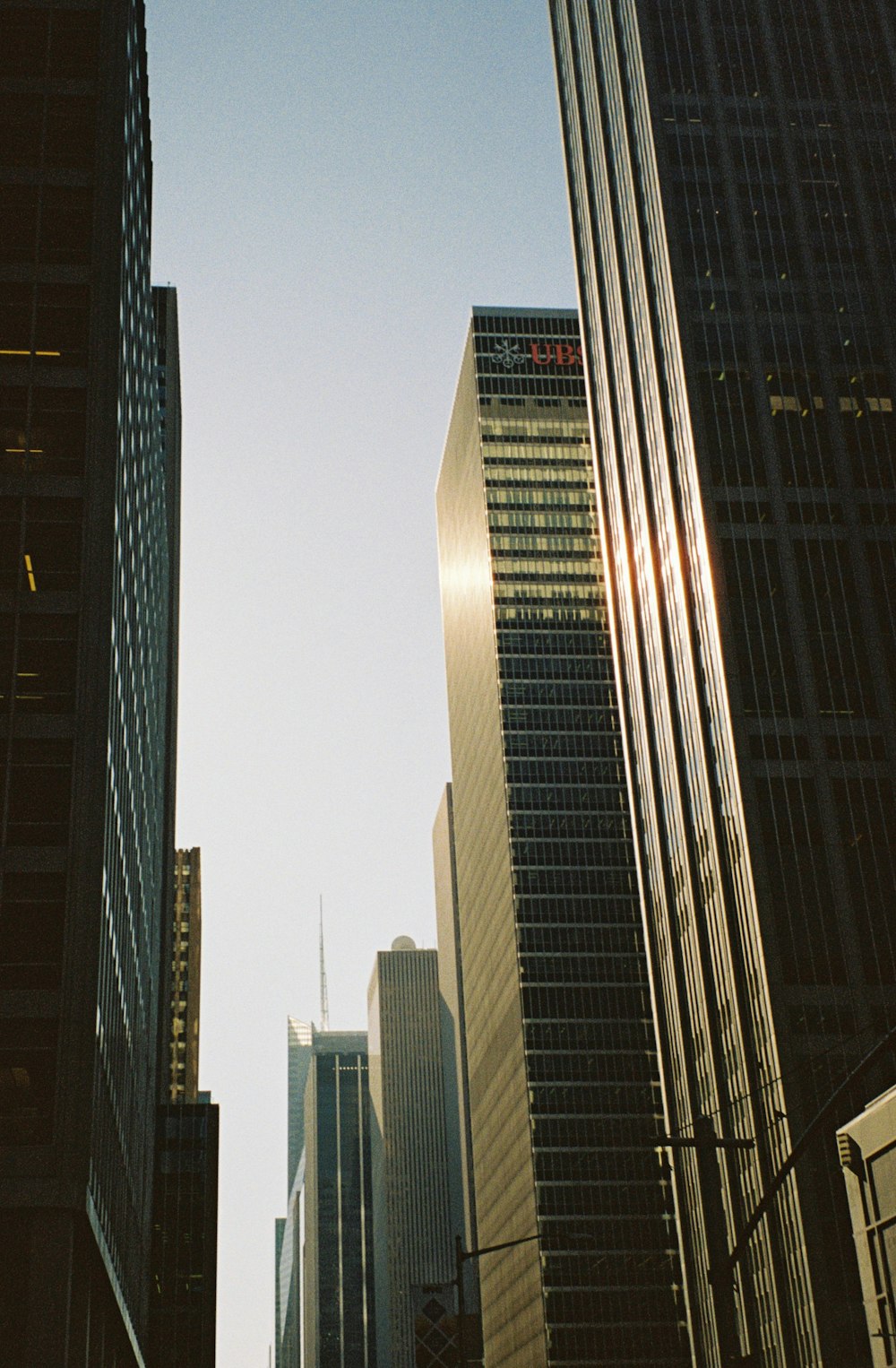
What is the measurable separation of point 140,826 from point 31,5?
48.3m

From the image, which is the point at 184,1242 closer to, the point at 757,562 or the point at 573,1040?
the point at 573,1040

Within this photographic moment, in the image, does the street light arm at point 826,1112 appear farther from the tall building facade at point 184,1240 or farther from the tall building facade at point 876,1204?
the tall building facade at point 184,1240

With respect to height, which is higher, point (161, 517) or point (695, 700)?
point (161, 517)

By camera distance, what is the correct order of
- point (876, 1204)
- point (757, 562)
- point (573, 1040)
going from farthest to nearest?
point (573, 1040) → point (757, 562) → point (876, 1204)

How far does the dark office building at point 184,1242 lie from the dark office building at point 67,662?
66.7 meters

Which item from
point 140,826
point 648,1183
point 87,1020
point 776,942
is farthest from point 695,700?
point 648,1183

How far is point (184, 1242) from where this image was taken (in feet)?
519

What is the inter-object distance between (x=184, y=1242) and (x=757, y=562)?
301 feet

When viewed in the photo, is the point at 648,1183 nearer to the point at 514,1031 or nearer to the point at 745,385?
the point at 514,1031

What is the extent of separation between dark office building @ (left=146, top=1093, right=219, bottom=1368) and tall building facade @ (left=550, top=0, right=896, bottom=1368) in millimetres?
60619

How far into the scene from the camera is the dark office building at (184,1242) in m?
153

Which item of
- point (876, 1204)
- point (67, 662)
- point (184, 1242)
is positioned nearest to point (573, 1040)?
point (184, 1242)

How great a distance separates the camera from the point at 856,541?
114 metres

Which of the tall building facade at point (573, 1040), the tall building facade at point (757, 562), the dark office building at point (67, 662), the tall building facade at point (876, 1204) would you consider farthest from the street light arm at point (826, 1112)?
the tall building facade at point (573, 1040)
